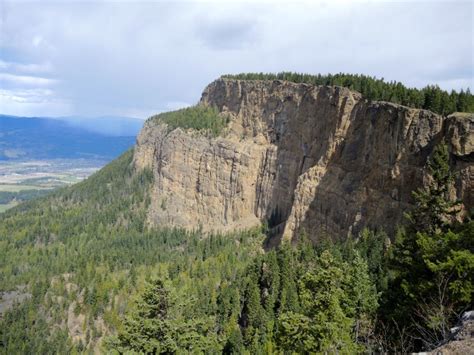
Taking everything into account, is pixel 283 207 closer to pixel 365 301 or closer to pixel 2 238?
pixel 365 301

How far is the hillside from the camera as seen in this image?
87.0 ft

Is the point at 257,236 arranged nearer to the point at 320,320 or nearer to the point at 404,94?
the point at 404,94

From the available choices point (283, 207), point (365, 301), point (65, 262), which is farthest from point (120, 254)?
point (365, 301)

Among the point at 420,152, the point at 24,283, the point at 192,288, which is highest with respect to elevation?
the point at 420,152

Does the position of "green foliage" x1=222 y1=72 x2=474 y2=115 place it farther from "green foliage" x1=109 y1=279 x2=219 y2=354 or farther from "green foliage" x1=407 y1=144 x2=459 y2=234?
"green foliage" x1=109 y1=279 x2=219 y2=354

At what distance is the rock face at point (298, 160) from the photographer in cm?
5894

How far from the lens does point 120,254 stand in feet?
369

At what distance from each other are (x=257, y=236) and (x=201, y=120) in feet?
151

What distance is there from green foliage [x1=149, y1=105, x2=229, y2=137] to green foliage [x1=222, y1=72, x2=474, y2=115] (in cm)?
3515

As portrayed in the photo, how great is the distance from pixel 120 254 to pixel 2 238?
54237 mm

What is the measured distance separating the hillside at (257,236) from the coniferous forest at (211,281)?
0.20m

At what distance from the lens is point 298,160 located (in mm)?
100188

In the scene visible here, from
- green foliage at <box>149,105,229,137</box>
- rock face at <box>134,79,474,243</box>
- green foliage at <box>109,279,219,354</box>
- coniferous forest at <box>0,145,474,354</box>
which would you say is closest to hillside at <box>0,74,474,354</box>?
A: green foliage at <box>109,279,219,354</box>

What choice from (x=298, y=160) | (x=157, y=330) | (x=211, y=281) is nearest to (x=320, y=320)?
(x=157, y=330)
